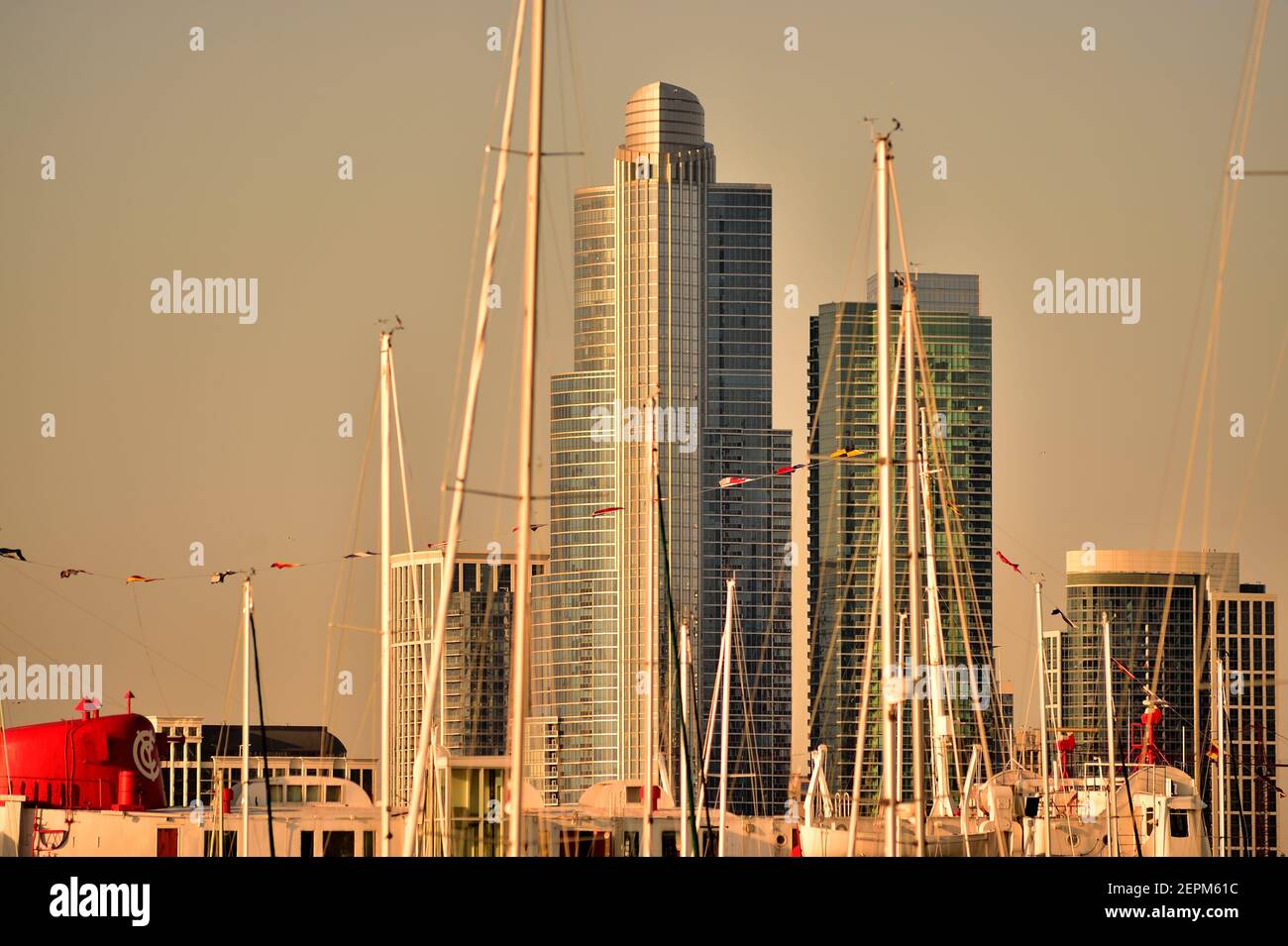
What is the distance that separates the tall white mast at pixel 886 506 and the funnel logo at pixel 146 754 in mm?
35331

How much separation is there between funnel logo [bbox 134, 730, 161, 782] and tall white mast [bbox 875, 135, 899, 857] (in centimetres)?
3533

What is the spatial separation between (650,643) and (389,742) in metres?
9.65

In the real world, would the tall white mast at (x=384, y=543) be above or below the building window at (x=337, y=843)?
above

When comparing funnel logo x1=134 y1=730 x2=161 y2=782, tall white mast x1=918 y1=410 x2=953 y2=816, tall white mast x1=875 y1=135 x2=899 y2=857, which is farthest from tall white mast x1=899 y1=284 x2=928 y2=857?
funnel logo x1=134 y1=730 x2=161 y2=782

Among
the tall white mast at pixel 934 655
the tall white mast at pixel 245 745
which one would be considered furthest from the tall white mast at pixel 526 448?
the tall white mast at pixel 245 745

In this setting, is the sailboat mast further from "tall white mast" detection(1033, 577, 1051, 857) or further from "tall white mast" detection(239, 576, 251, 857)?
"tall white mast" detection(1033, 577, 1051, 857)

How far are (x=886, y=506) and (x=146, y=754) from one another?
38697 millimetres

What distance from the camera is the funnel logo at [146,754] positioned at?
72.7 meters

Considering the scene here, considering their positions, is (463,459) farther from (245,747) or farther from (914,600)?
(245,747)

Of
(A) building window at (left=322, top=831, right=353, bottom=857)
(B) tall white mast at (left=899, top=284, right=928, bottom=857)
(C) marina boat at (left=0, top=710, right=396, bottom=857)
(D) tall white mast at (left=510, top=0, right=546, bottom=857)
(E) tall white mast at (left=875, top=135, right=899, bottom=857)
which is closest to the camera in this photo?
(D) tall white mast at (left=510, top=0, right=546, bottom=857)

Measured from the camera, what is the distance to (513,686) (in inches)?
1396

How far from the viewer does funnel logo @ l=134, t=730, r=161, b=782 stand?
7269 cm

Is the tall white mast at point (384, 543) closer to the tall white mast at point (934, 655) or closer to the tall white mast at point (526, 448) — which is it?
the tall white mast at point (934, 655)

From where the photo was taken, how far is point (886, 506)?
137 feet
